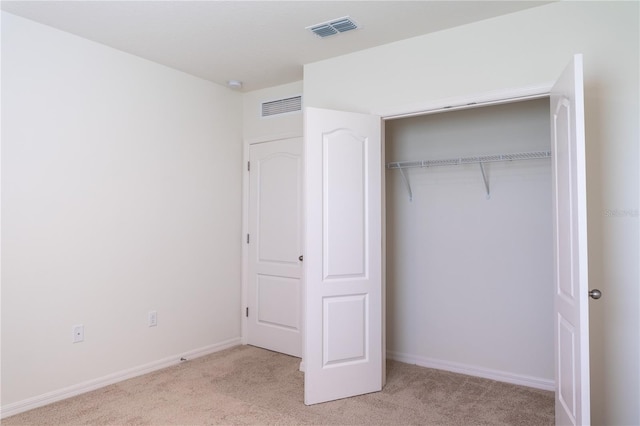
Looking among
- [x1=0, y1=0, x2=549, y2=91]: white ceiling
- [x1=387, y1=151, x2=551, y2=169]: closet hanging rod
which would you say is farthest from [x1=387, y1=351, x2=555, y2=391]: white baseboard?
[x1=0, y1=0, x2=549, y2=91]: white ceiling

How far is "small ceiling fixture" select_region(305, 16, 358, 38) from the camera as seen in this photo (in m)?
2.89

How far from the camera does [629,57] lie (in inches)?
95.0

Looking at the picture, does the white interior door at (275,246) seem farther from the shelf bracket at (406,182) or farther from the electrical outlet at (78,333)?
the electrical outlet at (78,333)

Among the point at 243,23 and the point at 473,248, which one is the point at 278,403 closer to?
the point at 473,248

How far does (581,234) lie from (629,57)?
4.00 ft

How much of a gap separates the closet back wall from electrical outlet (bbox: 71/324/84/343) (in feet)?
8.19

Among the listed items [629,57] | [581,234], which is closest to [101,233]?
[581,234]

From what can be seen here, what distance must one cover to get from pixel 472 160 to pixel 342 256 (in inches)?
52.5

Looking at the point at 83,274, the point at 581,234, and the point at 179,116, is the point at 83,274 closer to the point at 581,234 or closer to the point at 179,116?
the point at 179,116

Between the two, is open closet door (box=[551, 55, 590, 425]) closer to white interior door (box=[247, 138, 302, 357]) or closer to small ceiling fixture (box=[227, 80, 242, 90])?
white interior door (box=[247, 138, 302, 357])

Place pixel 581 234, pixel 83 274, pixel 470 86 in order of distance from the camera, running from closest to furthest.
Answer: pixel 581 234, pixel 470 86, pixel 83 274

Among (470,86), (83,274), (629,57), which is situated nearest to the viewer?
(629,57)

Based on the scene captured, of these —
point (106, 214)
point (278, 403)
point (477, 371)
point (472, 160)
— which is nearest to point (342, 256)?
point (278, 403)

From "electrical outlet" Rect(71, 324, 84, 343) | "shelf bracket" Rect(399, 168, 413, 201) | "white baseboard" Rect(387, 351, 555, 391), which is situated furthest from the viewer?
"shelf bracket" Rect(399, 168, 413, 201)
